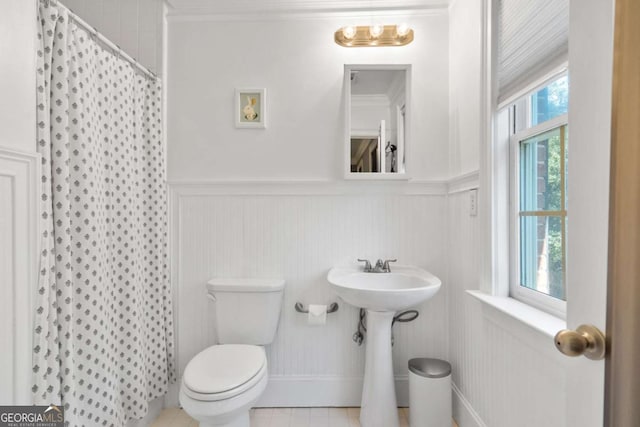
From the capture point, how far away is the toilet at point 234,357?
1.29 meters

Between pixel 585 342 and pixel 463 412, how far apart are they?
1.37 m

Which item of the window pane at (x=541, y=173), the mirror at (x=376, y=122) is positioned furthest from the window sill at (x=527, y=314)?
the mirror at (x=376, y=122)

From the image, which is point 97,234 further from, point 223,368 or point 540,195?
point 540,195

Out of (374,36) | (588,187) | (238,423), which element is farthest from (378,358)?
(374,36)

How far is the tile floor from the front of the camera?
1732 mm

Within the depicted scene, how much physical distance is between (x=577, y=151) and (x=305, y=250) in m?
1.47

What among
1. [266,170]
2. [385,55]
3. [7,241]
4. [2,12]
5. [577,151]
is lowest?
[7,241]

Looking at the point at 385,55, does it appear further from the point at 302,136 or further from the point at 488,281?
the point at 488,281

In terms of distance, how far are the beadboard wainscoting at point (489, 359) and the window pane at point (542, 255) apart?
17cm

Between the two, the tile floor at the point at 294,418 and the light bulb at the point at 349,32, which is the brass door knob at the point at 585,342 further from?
the light bulb at the point at 349,32

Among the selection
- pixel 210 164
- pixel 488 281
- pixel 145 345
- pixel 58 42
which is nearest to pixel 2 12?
pixel 58 42

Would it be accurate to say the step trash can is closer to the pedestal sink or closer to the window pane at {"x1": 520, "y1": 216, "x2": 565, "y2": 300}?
the pedestal sink

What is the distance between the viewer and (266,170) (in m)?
1.93

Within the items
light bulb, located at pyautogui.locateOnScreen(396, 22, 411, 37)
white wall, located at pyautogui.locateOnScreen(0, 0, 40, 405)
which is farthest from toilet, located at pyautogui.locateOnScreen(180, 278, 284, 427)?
light bulb, located at pyautogui.locateOnScreen(396, 22, 411, 37)
